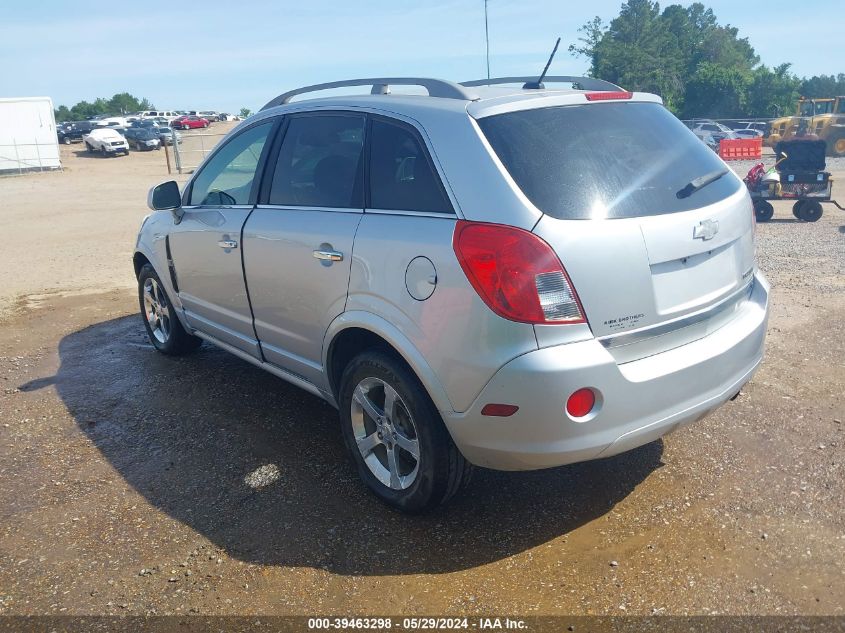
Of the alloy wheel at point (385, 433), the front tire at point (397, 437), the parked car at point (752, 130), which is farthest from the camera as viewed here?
the parked car at point (752, 130)

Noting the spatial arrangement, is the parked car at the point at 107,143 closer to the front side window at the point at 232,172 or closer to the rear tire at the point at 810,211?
the rear tire at the point at 810,211

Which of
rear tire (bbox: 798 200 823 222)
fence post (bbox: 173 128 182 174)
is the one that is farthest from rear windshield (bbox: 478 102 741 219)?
fence post (bbox: 173 128 182 174)

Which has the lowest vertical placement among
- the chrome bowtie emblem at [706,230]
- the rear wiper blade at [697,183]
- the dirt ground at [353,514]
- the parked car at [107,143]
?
the dirt ground at [353,514]

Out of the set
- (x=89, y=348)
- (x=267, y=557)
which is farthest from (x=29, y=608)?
(x=89, y=348)

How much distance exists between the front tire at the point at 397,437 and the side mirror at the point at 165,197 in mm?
2248

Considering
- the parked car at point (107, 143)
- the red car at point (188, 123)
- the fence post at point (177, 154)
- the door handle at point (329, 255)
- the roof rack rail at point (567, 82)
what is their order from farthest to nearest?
1. the red car at point (188, 123)
2. the parked car at point (107, 143)
3. the fence post at point (177, 154)
4. the roof rack rail at point (567, 82)
5. the door handle at point (329, 255)

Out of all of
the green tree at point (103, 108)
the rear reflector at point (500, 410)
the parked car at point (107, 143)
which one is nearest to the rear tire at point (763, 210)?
the rear reflector at point (500, 410)

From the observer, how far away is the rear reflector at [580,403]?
9.09 ft

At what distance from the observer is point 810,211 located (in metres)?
12.6

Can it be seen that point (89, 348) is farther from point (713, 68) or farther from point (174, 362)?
point (713, 68)

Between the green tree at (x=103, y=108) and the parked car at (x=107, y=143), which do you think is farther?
the green tree at (x=103, y=108)

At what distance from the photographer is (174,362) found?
584cm

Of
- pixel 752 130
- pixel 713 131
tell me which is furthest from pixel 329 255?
pixel 752 130

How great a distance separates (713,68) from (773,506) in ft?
224
